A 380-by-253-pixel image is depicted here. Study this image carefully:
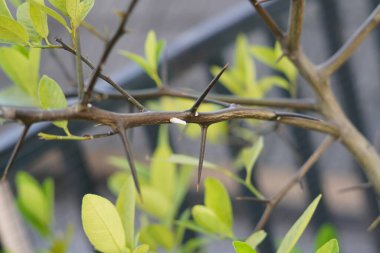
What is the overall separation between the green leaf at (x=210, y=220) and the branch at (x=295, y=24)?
0.44 ft

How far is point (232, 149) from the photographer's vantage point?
1041 mm

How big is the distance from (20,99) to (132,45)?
1869 millimetres

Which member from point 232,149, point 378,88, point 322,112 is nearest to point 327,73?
point 322,112

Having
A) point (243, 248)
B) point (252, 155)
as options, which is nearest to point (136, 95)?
point (252, 155)

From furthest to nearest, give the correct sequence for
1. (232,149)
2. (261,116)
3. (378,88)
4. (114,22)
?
(114,22) < (378,88) < (232,149) < (261,116)

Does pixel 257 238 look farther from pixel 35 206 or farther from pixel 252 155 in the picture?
pixel 35 206

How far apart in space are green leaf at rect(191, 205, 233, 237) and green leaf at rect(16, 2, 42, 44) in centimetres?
17

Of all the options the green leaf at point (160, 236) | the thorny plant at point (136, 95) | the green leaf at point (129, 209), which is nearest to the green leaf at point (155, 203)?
the green leaf at point (160, 236)

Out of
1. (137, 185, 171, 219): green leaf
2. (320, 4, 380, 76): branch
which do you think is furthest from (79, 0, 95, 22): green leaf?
(137, 185, 171, 219): green leaf

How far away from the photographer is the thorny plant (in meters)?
0.33

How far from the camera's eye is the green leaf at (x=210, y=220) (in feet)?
1.53

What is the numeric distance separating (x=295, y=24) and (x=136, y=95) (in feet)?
0.48

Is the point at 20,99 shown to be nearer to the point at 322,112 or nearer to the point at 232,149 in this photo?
the point at 322,112

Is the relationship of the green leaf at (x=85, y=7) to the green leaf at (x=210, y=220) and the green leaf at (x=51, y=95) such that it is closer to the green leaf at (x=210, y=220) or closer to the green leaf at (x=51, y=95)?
the green leaf at (x=51, y=95)
